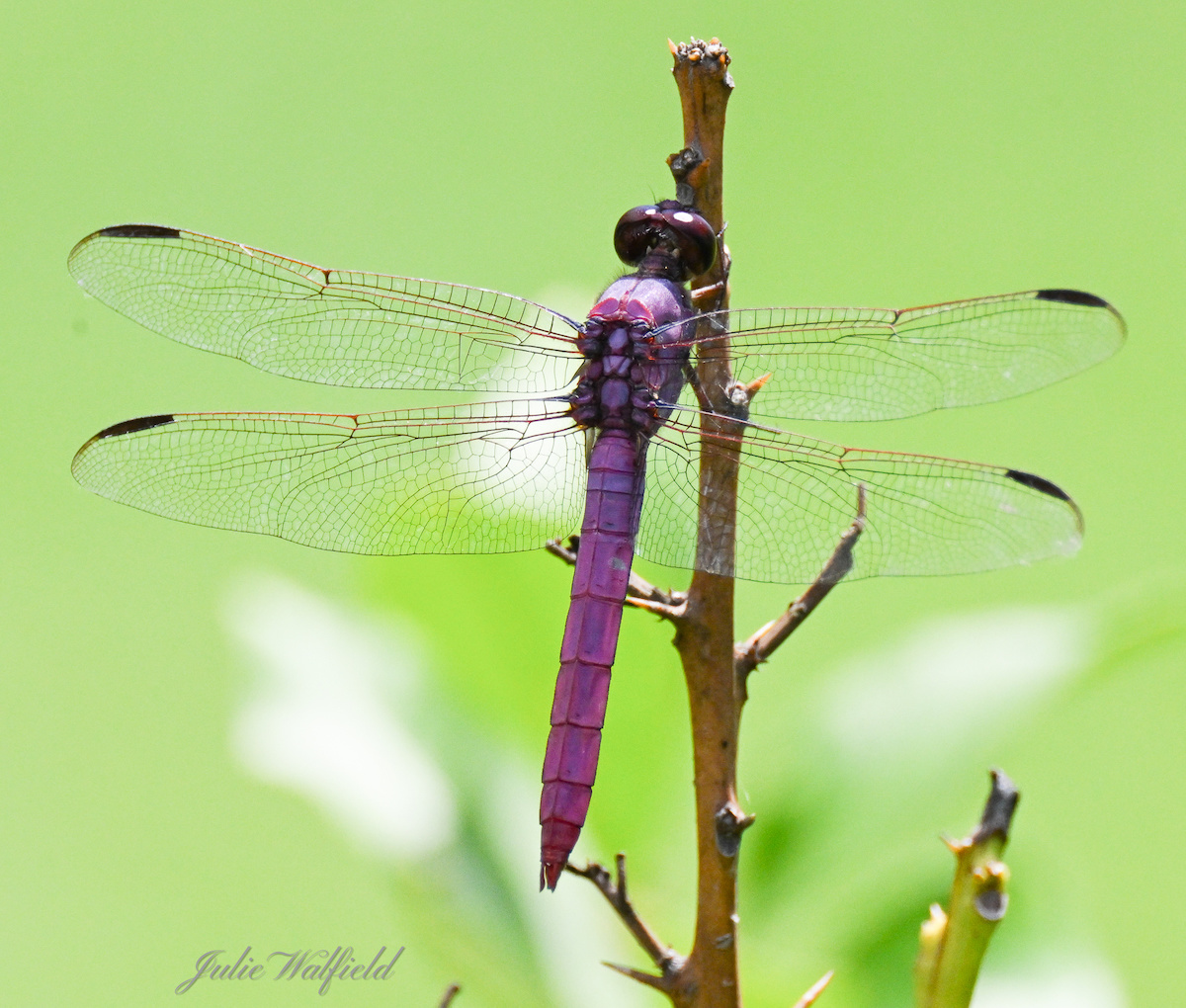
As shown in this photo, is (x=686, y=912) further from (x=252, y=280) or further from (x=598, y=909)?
(x=252, y=280)

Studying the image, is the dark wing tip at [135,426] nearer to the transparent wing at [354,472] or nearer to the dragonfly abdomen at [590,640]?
the transparent wing at [354,472]

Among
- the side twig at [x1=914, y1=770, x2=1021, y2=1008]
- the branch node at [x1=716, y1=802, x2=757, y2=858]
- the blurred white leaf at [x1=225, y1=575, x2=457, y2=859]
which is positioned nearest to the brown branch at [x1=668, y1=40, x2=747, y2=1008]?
the branch node at [x1=716, y1=802, x2=757, y2=858]

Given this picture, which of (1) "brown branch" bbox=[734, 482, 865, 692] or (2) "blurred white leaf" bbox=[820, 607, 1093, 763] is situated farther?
(2) "blurred white leaf" bbox=[820, 607, 1093, 763]

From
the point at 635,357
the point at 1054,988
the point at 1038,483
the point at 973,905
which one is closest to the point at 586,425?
the point at 635,357

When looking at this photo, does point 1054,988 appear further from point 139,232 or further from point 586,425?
point 139,232

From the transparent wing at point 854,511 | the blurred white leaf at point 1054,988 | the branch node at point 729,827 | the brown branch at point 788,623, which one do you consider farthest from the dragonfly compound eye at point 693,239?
the blurred white leaf at point 1054,988

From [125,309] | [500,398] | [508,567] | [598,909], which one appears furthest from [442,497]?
[598,909]

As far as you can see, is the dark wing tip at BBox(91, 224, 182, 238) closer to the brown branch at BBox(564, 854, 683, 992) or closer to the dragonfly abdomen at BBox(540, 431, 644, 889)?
the dragonfly abdomen at BBox(540, 431, 644, 889)
